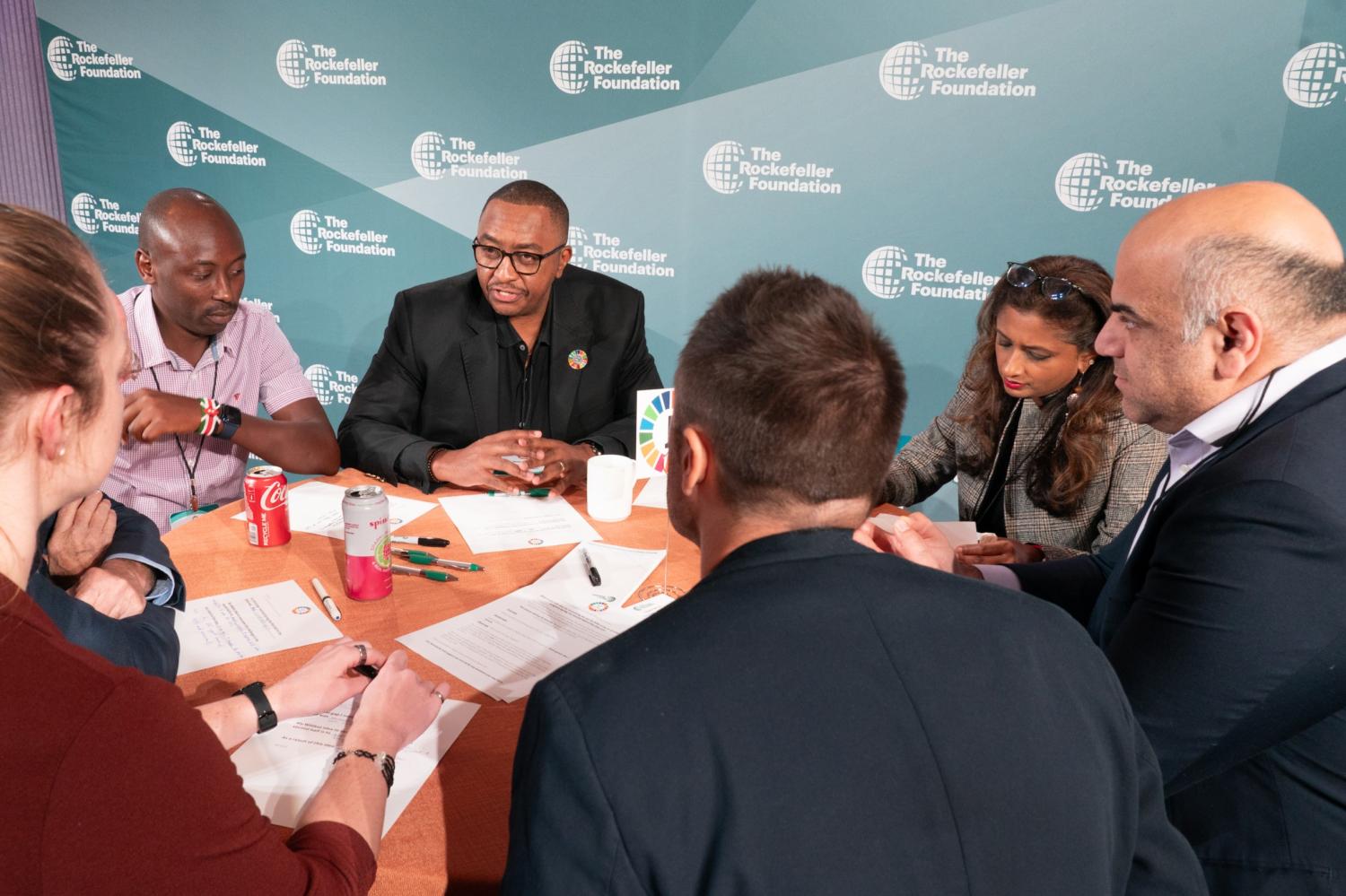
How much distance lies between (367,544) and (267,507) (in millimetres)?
359

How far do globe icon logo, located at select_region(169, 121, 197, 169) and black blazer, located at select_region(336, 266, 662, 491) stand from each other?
2.70 meters

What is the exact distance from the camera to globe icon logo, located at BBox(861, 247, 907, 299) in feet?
13.1

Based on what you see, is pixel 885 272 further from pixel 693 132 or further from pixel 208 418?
pixel 208 418

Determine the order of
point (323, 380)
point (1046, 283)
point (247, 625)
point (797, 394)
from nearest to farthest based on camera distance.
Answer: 1. point (797, 394)
2. point (247, 625)
3. point (1046, 283)
4. point (323, 380)

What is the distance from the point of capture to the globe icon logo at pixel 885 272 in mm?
4000

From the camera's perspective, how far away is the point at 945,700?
819 mm

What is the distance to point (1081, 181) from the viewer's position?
3.73 meters

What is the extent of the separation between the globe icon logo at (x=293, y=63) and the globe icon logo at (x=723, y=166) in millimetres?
2054

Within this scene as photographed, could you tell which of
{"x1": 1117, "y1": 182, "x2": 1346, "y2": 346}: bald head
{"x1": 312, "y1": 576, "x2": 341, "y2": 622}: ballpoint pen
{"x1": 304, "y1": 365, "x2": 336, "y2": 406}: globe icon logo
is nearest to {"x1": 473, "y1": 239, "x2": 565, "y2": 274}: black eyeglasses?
{"x1": 312, "y1": 576, "x2": 341, "y2": 622}: ballpoint pen

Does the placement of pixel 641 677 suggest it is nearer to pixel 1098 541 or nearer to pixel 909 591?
pixel 909 591

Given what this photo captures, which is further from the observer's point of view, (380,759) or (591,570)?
(591,570)

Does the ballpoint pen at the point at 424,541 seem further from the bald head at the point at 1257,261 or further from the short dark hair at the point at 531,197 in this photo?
the bald head at the point at 1257,261

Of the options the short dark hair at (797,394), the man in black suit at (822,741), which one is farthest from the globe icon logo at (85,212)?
the man in black suit at (822,741)

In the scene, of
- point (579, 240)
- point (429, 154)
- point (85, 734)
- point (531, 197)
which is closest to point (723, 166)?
point (579, 240)
